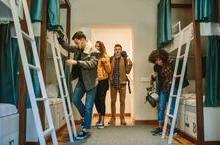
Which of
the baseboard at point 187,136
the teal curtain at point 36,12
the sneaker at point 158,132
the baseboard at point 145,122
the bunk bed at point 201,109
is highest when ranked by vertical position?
the teal curtain at point 36,12

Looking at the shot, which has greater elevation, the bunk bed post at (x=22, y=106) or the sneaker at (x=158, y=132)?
the bunk bed post at (x=22, y=106)

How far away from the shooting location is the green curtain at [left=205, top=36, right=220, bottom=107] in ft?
10.3

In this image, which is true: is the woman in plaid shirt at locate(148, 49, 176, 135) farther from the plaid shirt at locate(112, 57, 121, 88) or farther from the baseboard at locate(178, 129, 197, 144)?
the plaid shirt at locate(112, 57, 121, 88)

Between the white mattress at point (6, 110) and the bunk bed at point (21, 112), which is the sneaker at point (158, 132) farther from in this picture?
the white mattress at point (6, 110)

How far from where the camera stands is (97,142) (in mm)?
3314

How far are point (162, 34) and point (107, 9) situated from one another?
1308 millimetres

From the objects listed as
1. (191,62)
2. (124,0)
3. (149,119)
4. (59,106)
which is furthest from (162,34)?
(59,106)

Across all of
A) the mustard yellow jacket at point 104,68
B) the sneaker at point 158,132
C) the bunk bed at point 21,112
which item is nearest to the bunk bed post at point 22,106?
the bunk bed at point 21,112

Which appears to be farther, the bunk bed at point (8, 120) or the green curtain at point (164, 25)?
the green curtain at point (164, 25)

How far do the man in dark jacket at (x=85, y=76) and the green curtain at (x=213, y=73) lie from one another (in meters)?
1.30

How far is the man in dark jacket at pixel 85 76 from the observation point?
3.54 m

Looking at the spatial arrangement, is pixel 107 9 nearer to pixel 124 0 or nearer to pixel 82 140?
pixel 124 0

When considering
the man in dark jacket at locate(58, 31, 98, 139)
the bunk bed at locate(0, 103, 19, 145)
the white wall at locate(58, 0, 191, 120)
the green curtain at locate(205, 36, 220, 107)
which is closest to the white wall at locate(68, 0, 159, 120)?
the white wall at locate(58, 0, 191, 120)

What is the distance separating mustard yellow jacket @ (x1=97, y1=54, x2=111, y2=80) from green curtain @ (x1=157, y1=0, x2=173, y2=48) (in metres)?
0.99
